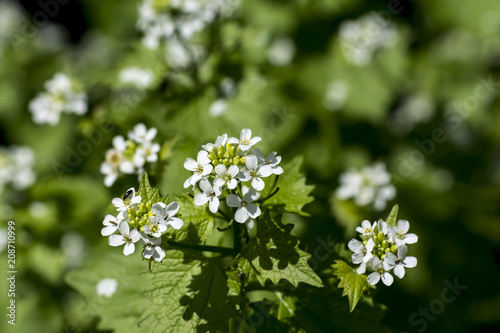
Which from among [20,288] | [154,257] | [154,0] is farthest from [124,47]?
[154,257]

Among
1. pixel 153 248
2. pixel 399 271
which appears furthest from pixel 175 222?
pixel 399 271

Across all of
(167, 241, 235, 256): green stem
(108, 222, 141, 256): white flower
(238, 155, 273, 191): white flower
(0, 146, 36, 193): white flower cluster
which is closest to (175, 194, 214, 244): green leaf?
(167, 241, 235, 256): green stem

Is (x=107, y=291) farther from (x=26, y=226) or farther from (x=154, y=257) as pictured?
(x=26, y=226)

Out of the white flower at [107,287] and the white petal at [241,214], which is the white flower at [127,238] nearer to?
the white petal at [241,214]

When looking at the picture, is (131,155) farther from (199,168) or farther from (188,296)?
(188,296)

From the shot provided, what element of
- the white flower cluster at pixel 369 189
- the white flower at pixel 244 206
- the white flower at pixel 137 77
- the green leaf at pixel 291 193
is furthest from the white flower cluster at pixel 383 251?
the white flower at pixel 137 77

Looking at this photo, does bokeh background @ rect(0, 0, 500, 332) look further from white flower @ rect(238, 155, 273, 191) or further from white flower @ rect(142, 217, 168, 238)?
white flower @ rect(238, 155, 273, 191)
